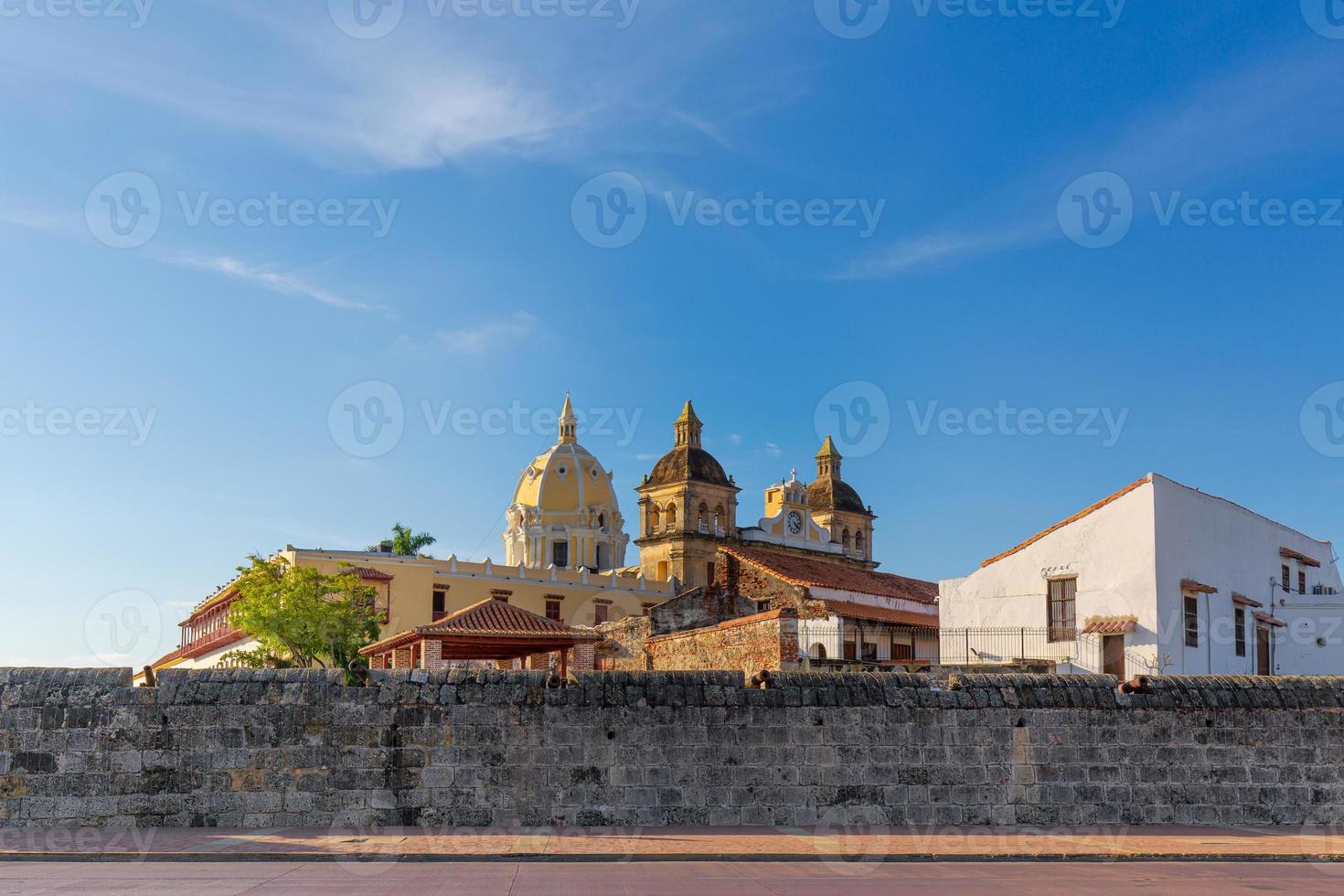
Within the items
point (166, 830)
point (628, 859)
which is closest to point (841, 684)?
point (628, 859)

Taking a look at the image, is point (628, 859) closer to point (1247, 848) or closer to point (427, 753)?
point (427, 753)

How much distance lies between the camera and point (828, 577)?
38.9 meters

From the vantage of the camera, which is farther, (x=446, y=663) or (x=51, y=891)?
(x=446, y=663)

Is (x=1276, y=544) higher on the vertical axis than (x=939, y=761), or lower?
higher

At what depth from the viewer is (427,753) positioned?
14.4m

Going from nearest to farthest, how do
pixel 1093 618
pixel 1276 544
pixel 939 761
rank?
pixel 939 761 < pixel 1093 618 < pixel 1276 544

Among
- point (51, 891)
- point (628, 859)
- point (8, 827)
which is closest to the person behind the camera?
point (51, 891)

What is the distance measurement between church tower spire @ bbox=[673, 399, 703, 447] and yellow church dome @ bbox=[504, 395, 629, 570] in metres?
6.57

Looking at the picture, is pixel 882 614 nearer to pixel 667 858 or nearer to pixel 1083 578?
pixel 1083 578

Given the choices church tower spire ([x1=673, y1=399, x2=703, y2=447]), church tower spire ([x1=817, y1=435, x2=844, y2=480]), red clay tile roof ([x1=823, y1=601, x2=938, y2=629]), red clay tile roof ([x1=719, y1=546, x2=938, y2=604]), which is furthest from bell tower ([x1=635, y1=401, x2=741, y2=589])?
red clay tile roof ([x1=823, y1=601, x2=938, y2=629])

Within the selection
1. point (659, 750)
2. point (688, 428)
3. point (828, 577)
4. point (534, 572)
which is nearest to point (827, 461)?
point (688, 428)

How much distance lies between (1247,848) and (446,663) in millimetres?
24493

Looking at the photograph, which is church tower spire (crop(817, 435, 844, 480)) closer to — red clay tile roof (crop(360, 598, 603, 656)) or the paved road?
red clay tile roof (crop(360, 598, 603, 656))

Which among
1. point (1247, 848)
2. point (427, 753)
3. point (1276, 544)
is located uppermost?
point (1276, 544)
